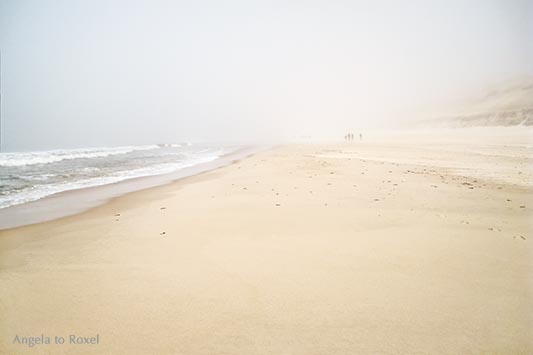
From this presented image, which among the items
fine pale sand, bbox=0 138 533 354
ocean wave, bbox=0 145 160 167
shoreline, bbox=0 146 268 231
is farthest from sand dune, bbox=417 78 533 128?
ocean wave, bbox=0 145 160 167

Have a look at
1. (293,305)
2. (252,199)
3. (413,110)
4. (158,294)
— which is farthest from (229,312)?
(413,110)

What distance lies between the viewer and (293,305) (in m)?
2.60

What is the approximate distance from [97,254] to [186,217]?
203 centimetres

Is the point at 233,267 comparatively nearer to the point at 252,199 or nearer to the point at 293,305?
the point at 293,305

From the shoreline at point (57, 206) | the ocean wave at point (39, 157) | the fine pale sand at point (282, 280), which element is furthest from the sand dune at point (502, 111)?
the ocean wave at point (39, 157)

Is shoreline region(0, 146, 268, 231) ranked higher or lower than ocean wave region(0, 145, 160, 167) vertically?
lower

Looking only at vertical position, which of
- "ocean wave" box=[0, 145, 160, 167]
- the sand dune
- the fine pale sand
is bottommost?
the fine pale sand

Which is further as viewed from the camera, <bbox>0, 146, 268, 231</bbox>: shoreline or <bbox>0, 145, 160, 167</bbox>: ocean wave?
<bbox>0, 145, 160, 167</bbox>: ocean wave

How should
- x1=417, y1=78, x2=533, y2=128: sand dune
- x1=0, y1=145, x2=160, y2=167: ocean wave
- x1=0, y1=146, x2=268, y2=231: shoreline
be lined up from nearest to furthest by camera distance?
x1=0, y1=146, x2=268, y2=231: shoreline, x1=0, y1=145, x2=160, y2=167: ocean wave, x1=417, y1=78, x2=533, y2=128: sand dune

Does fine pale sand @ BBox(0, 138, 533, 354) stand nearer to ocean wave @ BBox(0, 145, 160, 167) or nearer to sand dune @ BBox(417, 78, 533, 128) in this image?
ocean wave @ BBox(0, 145, 160, 167)

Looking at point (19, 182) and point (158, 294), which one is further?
point (19, 182)

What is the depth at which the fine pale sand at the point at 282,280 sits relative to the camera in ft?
7.25

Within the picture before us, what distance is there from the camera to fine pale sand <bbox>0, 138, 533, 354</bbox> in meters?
2.21

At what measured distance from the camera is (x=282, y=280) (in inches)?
120
